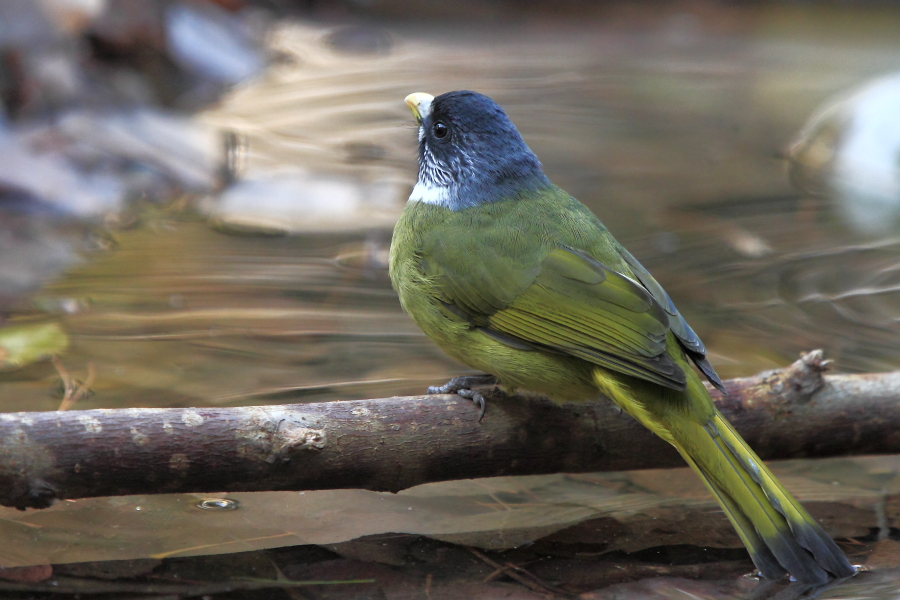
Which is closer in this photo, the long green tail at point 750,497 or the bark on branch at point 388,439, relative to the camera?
the bark on branch at point 388,439

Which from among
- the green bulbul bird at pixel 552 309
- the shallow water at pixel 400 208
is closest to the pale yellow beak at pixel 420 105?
the green bulbul bird at pixel 552 309

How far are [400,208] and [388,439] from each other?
11.9ft

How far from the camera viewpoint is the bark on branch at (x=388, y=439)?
2404mm

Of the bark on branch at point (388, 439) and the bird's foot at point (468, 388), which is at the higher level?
the bird's foot at point (468, 388)

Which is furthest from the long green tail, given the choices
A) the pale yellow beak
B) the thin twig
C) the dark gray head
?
the pale yellow beak

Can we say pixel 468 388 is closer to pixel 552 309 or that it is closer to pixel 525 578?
pixel 552 309

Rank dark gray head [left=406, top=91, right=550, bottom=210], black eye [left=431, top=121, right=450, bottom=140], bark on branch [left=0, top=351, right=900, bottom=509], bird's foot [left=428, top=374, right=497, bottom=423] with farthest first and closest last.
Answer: black eye [left=431, top=121, right=450, bottom=140] < dark gray head [left=406, top=91, right=550, bottom=210] < bird's foot [left=428, top=374, right=497, bottom=423] < bark on branch [left=0, top=351, right=900, bottom=509]

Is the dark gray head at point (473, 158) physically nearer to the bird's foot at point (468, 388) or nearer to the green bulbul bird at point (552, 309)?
the green bulbul bird at point (552, 309)

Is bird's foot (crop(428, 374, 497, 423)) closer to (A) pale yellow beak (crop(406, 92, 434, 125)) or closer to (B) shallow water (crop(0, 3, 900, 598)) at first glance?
(B) shallow water (crop(0, 3, 900, 598))

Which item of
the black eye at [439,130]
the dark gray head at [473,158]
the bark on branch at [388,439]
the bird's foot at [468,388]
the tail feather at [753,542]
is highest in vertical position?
the black eye at [439,130]

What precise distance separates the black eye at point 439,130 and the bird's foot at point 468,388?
98 cm

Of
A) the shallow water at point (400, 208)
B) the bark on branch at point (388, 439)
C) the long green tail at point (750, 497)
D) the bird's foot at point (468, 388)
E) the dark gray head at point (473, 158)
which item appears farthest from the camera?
the shallow water at point (400, 208)

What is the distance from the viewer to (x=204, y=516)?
9.82 feet

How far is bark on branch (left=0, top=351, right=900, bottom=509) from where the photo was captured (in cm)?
240
